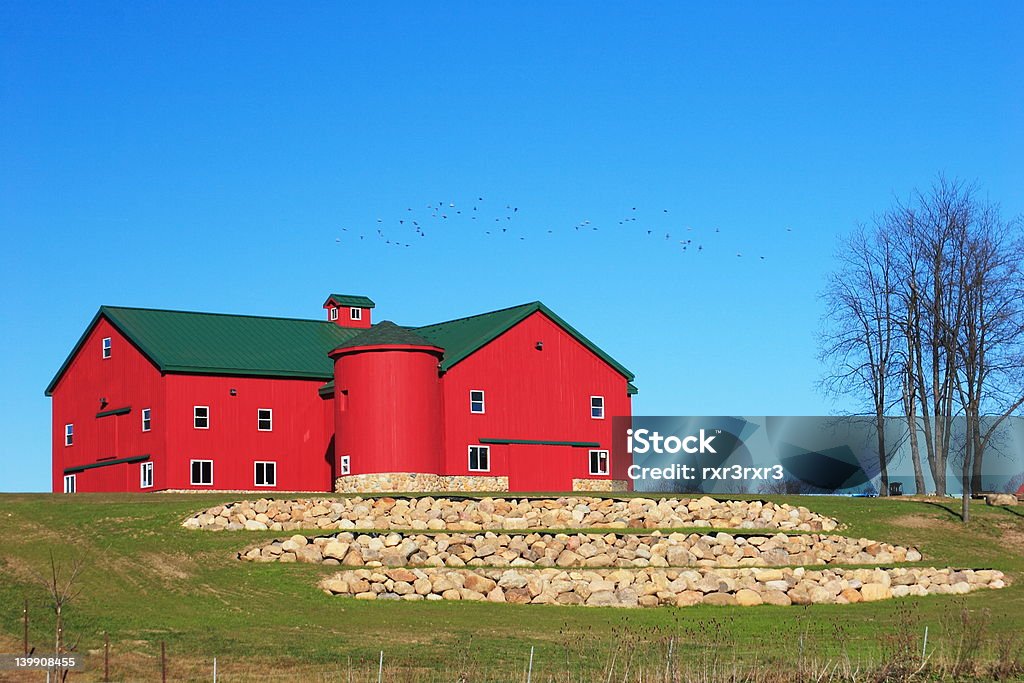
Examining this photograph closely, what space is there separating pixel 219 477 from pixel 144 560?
17739 millimetres

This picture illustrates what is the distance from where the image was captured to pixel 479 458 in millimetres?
56625

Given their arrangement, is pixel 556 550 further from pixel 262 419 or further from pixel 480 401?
pixel 262 419

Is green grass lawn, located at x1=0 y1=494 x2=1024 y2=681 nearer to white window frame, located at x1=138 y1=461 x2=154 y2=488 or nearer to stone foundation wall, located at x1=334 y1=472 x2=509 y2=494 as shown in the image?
stone foundation wall, located at x1=334 y1=472 x2=509 y2=494

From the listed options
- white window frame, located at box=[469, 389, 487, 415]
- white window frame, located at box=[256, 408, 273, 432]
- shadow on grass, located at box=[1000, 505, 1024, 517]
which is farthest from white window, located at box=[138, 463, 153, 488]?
shadow on grass, located at box=[1000, 505, 1024, 517]

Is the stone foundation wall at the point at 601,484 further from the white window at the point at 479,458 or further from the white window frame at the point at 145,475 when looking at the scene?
the white window frame at the point at 145,475

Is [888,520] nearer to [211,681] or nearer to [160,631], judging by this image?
[160,631]

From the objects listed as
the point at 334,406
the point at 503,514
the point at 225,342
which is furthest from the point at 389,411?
A: the point at 503,514

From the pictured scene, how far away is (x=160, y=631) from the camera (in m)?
29.7

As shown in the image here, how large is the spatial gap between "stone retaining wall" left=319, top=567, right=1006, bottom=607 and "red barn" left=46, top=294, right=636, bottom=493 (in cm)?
1606

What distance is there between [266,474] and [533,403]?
36.2 feet

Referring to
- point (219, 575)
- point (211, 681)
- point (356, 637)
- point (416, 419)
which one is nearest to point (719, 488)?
point (416, 419)

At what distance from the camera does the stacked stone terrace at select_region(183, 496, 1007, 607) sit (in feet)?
120

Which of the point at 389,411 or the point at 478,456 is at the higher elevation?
the point at 389,411

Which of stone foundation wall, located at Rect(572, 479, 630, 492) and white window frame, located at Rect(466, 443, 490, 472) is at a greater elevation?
white window frame, located at Rect(466, 443, 490, 472)
